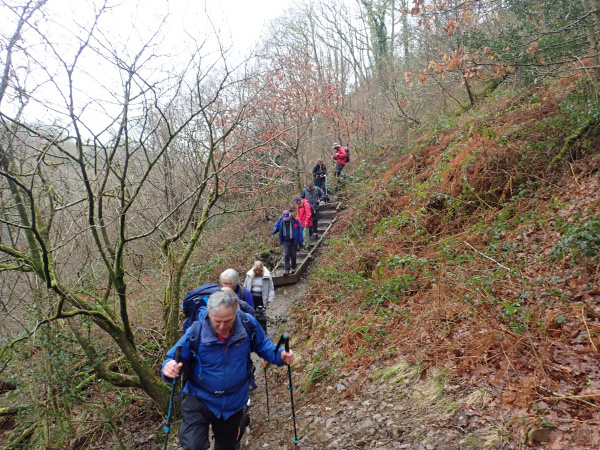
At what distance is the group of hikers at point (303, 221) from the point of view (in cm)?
1056

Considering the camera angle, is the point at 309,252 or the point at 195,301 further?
the point at 309,252

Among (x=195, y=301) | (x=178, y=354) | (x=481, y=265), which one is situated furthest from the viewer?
(x=481, y=265)

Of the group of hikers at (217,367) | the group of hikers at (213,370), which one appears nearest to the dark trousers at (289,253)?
the group of hikers at (217,367)

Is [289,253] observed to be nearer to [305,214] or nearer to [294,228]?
[294,228]

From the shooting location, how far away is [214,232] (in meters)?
17.5

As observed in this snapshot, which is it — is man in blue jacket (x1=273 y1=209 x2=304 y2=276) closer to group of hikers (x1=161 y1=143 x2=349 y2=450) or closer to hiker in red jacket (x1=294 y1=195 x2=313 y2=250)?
hiker in red jacket (x1=294 y1=195 x2=313 y2=250)

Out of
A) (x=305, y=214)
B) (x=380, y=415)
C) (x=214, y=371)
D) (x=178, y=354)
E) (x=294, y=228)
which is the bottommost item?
(x=380, y=415)

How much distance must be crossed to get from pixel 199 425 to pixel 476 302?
393cm

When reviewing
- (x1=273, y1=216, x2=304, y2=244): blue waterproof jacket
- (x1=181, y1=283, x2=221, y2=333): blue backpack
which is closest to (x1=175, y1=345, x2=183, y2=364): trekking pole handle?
(x1=181, y1=283, x2=221, y2=333): blue backpack

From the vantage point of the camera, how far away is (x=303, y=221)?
1205 centimetres

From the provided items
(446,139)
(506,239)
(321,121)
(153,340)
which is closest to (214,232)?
(321,121)

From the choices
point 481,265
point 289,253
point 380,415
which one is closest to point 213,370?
point 380,415

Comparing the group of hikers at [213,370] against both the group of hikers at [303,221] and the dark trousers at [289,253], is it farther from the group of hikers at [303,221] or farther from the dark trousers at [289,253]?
the dark trousers at [289,253]

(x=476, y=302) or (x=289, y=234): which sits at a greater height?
(x=289, y=234)
